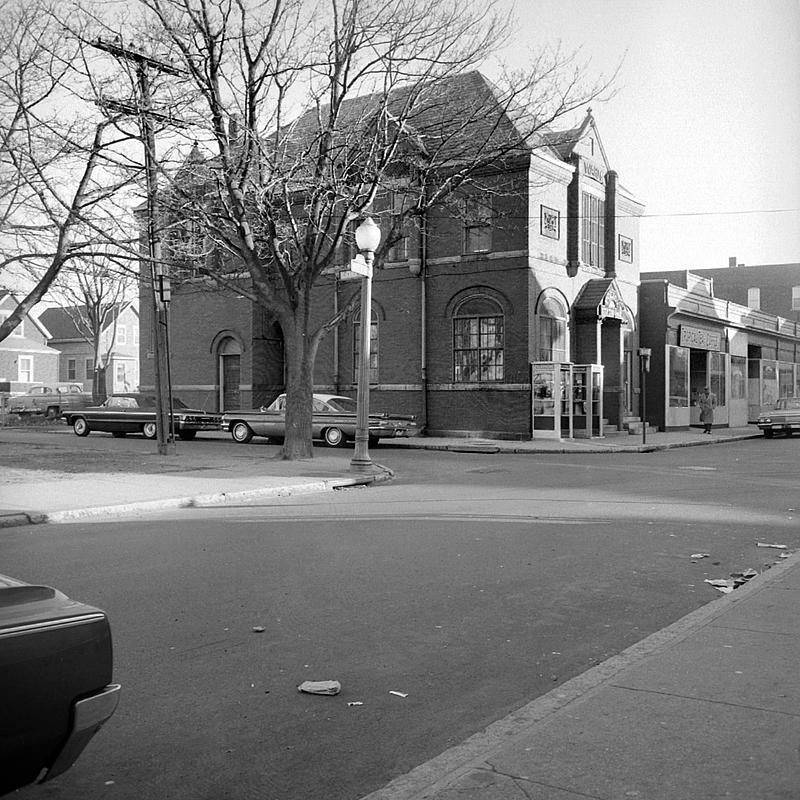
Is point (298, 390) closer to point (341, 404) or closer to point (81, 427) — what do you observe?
point (341, 404)

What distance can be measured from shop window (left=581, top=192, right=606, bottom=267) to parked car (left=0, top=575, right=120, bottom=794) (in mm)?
30001

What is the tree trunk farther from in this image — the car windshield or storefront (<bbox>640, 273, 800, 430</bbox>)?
storefront (<bbox>640, 273, 800, 430</bbox>)

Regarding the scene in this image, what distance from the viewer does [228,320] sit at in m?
35.2

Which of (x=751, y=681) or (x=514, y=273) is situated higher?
(x=514, y=273)

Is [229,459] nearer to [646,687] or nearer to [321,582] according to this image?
[321,582]

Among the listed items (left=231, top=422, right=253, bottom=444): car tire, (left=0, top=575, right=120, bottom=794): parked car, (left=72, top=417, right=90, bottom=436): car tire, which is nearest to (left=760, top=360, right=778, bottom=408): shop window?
(left=231, top=422, right=253, bottom=444): car tire

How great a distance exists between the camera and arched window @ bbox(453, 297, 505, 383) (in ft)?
95.5

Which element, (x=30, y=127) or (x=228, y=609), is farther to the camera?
(x=30, y=127)

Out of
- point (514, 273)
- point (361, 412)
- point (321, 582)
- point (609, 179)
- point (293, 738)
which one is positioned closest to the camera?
point (293, 738)

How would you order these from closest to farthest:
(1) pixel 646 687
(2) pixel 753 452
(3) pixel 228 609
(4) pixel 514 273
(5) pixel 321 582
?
1. (1) pixel 646 687
2. (3) pixel 228 609
3. (5) pixel 321 582
4. (2) pixel 753 452
5. (4) pixel 514 273

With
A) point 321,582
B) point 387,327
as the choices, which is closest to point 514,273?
point 387,327

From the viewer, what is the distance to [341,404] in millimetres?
26688

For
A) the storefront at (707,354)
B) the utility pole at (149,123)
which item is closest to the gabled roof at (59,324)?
the storefront at (707,354)

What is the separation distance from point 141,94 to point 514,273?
1334cm
